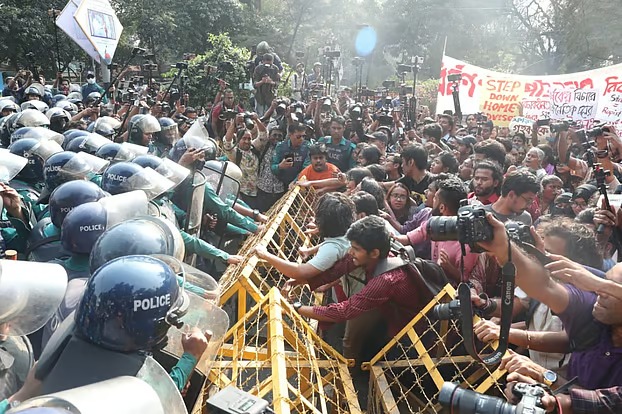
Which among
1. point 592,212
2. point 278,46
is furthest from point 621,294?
point 278,46

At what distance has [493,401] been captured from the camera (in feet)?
6.15

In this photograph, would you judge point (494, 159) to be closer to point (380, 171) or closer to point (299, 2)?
point (380, 171)

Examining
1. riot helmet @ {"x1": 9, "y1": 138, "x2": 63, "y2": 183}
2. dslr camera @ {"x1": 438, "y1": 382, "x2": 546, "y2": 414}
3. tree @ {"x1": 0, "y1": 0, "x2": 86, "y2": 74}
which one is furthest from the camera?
tree @ {"x1": 0, "y1": 0, "x2": 86, "y2": 74}

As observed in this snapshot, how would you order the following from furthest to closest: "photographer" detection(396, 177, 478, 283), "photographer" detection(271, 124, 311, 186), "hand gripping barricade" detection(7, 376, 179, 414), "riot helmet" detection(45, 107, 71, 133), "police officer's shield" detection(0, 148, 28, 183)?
"riot helmet" detection(45, 107, 71, 133)
"photographer" detection(271, 124, 311, 186)
"police officer's shield" detection(0, 148, 28, 183)
"photographer" detection(396, 177, 478, 283)
"hand gripping barricade" detection(7, 376, 179, 414)

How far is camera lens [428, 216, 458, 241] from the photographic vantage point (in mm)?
2270

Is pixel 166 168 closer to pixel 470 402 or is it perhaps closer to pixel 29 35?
pixel 470 402

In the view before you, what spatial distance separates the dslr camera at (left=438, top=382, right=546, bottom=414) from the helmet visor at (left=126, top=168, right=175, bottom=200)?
2.55 m

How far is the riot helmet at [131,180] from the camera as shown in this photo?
373 centimetres

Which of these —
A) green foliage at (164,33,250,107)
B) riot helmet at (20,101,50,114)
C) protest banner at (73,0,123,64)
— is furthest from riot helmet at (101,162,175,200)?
green foliage at (164,33,250,107)

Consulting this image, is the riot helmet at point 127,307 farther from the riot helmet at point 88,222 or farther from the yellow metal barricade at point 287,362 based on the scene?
the riot helmet at point 88,222

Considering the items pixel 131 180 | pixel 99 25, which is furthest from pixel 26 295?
pixel 99 25

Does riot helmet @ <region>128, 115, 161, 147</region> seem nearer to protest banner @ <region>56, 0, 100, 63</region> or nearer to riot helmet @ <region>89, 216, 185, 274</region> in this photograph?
riot helmet @ <region>89, 216, 185, 274</region>

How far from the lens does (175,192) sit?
4492mm

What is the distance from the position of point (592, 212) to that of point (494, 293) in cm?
102
